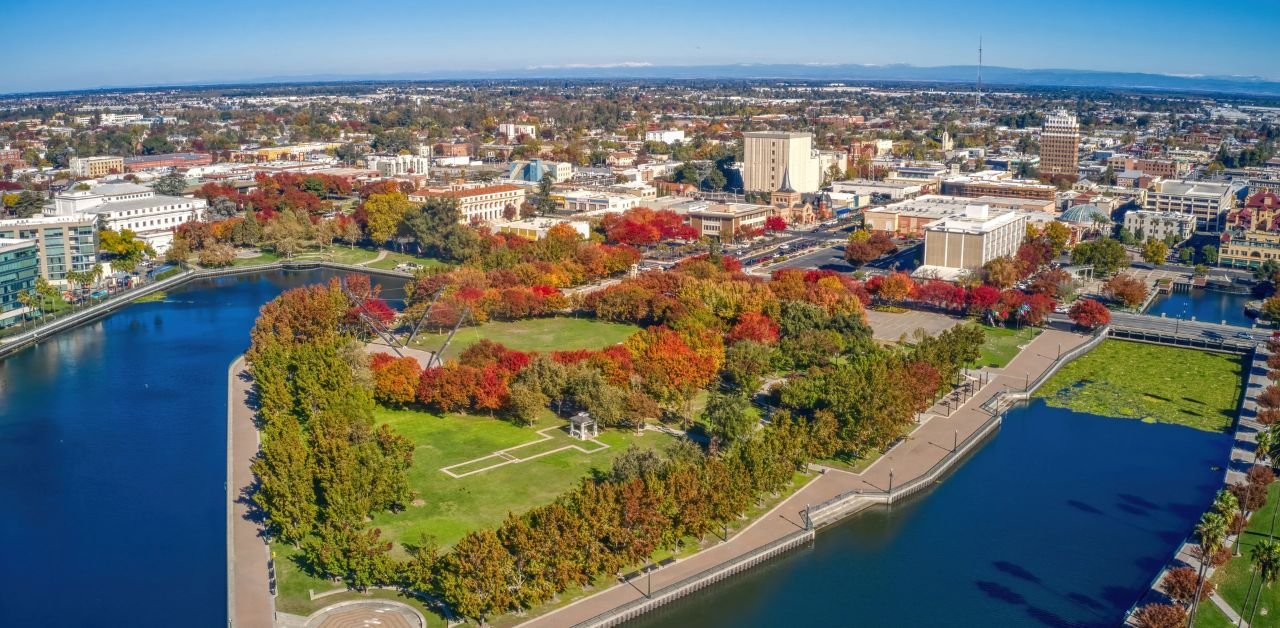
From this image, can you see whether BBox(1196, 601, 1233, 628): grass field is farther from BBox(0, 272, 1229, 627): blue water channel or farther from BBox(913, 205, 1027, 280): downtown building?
BBox(913, 205, 1027, 280): downtown building

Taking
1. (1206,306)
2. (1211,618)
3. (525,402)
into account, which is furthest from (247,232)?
(1211,618)

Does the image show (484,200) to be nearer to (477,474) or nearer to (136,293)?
(136,293)

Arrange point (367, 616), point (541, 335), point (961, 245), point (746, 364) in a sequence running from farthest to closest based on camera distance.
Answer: point (961, 245), point (541, 335), point (746, 364), point (367, 616)

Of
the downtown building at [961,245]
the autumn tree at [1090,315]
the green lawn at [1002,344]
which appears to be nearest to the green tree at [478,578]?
the green lawn at [1002,344]

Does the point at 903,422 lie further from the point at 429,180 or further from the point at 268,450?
the point at 429,180

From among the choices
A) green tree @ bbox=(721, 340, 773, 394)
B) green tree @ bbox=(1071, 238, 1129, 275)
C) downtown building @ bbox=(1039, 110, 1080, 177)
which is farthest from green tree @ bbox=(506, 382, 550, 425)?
downtown building @ bbox=(1039, 110, 1080, 177)

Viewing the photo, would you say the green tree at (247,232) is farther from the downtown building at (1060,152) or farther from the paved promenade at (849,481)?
the downtown building at (1060,152)
